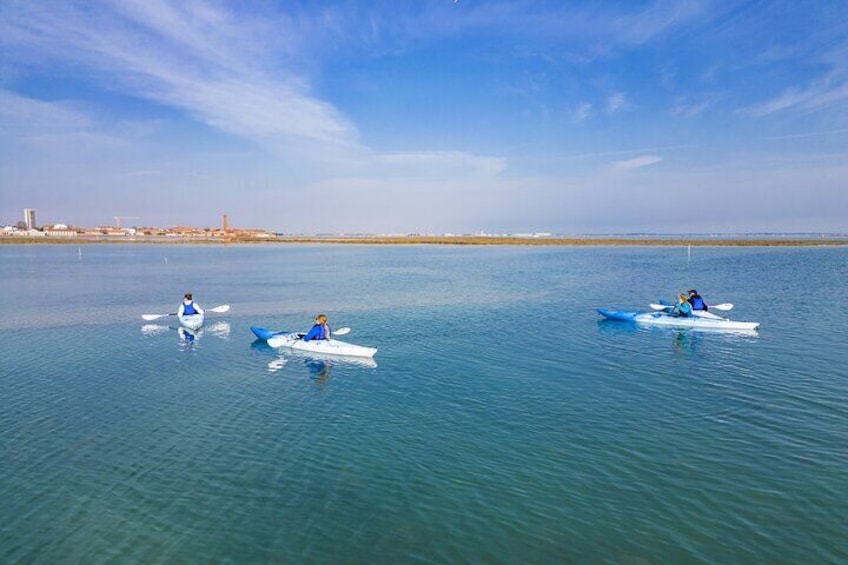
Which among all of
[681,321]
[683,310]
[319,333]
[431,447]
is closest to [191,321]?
[319,333]

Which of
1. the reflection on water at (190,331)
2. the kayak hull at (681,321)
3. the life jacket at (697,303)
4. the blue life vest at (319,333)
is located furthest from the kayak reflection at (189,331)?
the life jacket at (697,303)

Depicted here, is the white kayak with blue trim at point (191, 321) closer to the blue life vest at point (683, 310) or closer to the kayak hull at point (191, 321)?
the kayak hull at point (191, 321)

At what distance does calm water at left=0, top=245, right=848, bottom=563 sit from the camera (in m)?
8.96

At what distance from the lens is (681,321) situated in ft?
89.6

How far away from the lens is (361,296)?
40.6m

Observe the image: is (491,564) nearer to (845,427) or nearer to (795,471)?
(795,471)

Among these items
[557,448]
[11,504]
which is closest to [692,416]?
[557,448]

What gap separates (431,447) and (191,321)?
782 inches

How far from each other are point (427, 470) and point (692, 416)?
8073 millimetres

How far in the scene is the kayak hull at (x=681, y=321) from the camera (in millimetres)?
26219

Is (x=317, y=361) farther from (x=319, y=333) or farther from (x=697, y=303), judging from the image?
(x=697, y=303)

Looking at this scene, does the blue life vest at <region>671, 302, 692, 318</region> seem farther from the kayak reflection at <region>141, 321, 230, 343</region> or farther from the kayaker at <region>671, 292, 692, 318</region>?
the kayak reflection at <region>141, 321, 230, 343</region>

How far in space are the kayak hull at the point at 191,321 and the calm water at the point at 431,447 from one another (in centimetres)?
106

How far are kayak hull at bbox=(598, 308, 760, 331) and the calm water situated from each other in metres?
1.11
